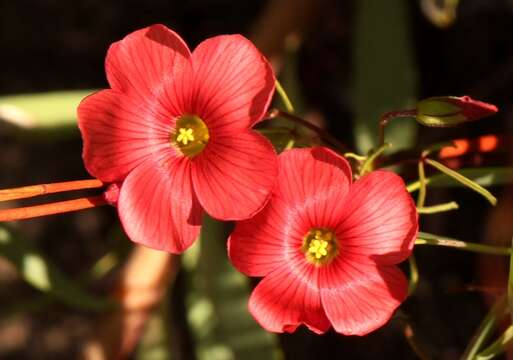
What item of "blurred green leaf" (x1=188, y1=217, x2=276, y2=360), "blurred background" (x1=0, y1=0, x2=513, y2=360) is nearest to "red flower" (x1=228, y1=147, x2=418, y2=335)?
"blurred background" (x1=0, y1=0, x2=513, y2=360)

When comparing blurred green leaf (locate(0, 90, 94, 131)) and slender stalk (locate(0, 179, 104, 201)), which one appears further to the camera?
A: blurred green leaf (locate(0, 90, 94, 131))

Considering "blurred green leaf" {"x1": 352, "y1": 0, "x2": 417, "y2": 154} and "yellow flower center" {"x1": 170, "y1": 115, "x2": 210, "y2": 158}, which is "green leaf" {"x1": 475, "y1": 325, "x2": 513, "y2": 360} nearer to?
"yellow flower center" {"x1": 170, "y1": 115, "x2": 210, "y2": 158}

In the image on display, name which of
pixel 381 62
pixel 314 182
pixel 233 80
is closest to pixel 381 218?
pixel 314 182

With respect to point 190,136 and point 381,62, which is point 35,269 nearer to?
point 190,136

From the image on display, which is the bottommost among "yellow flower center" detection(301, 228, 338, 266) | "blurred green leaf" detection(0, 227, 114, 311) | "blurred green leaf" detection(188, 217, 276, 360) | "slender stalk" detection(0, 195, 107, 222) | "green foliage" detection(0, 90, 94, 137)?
"blurred green leaf" detection(188, 217, 276, 360)

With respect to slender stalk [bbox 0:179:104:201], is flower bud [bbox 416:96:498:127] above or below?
above

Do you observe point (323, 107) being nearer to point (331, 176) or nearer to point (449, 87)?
point (449, 87)

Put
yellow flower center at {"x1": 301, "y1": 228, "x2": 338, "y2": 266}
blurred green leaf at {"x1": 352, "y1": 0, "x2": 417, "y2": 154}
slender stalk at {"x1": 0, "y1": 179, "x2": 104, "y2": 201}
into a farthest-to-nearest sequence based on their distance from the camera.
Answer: blurred green leaf at {"x1": 352, "y1": 0, "x2": 417, "y2": 154} → yellow flower center at {"x1": 301, "y1": 228, "x2": 338, "y2": 266} → slender stalk at {"x1": 0, "y1": 179, "x2": 104, "y2": 201}

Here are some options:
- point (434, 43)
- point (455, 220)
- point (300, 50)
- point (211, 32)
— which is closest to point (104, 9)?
point (211, 32)
